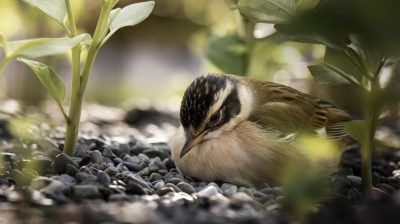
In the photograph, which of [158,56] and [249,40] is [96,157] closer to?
[249,40]

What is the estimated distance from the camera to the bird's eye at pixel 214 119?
3.80m

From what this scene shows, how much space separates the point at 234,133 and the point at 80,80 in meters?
0.78

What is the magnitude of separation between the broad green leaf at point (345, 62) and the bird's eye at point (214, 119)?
62cm

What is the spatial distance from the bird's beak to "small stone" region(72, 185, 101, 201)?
2.17ft

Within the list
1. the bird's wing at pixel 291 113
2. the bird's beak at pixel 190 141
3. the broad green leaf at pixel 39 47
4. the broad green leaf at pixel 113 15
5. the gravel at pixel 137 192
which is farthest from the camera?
the bird's wing at pixel 291 113

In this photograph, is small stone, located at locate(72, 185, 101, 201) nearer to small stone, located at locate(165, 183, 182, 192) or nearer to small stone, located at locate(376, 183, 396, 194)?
small stone, located at locate(165, 183, 182, 192)

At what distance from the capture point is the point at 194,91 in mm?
3707

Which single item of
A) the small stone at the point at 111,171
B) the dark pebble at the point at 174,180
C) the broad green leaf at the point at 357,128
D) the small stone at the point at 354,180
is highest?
the broad green leaf at the point at 357,128

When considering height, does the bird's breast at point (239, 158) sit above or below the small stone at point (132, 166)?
above

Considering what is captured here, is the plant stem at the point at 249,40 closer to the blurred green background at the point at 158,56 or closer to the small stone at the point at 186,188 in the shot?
the blurred green background at the point at 158,56

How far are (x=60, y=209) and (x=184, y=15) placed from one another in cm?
601

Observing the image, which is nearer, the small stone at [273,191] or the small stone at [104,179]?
the small stone at [104,179]

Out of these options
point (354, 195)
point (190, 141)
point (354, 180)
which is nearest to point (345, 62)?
point (354, 195)

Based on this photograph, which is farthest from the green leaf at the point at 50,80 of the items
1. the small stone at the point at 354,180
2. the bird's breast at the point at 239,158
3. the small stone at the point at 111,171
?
the small stone at the point at 354,180
